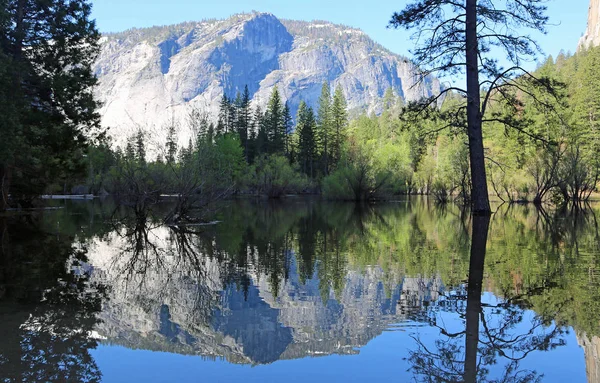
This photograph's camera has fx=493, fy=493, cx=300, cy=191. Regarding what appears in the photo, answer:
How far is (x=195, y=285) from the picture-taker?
5.99 m

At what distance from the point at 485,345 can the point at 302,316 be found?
5.58ft

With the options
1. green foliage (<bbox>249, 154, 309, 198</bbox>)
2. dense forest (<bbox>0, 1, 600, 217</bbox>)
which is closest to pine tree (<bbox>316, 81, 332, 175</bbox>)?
dense forest (<bbox>0, 1, 600, 217</bbox>)

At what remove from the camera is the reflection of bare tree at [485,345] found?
3.16 m

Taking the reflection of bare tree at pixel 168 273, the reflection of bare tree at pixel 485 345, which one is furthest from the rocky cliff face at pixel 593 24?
the reflection of bare tree at pixel 485 345

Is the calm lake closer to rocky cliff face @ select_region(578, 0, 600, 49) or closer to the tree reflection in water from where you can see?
the tree reflection in water

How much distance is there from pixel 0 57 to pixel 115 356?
14533 mm

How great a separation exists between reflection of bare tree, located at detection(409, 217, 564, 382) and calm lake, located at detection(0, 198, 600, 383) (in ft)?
0.04

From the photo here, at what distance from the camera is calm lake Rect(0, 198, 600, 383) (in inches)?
130

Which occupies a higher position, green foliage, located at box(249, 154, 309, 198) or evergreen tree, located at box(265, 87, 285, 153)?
evergreen tree, located at box(265, 87, 285, 153)

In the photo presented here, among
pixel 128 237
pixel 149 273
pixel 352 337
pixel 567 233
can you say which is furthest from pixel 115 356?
pixel 567 233

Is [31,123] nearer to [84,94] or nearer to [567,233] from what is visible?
[84,94]

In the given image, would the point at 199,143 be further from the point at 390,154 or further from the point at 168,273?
the point at 390,154

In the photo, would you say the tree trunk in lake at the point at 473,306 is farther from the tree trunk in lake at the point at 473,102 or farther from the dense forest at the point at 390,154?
the dense forest at the point at 390,154

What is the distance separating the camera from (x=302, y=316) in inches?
185
